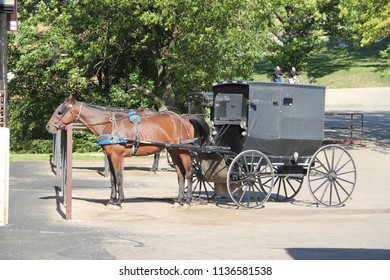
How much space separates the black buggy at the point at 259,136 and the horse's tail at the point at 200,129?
0.26 m

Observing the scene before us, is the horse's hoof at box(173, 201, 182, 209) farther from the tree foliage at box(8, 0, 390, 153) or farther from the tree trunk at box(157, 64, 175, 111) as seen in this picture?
the tree trunk at box(157, 64, 175, 111)

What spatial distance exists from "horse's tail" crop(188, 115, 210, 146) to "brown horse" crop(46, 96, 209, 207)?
12.1 inches

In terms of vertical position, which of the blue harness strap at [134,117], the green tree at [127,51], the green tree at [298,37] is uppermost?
the green tree at [298,37]

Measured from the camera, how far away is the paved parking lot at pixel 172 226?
13.1 meters

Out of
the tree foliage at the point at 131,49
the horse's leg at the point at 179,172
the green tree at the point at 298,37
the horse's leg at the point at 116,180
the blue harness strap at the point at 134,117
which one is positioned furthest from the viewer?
the green tree at the point at 298,37

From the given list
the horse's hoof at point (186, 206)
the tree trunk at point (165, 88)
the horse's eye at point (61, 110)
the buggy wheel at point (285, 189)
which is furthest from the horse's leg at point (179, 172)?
the tree trunk at point (165, 88)

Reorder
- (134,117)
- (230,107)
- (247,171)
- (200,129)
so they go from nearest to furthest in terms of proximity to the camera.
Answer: (247,171)
(134,117)
(230,107)
(200,129)

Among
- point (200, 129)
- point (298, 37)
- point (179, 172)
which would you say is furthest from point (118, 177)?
point (298, 37)

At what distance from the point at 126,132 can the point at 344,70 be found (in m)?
47.0

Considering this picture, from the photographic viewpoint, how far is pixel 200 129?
19.9m

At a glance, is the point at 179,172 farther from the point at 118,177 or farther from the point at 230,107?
the point at 230,107

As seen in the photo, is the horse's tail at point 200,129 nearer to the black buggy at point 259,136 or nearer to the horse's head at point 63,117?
the black buggy at point 259,136

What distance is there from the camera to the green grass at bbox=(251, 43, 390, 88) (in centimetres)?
5952

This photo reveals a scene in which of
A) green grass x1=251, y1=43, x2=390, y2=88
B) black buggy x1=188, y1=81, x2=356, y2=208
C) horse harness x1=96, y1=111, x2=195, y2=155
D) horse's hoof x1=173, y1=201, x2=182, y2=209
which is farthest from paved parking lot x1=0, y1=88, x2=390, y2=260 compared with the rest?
green grass x1=251, y1=43, x2=390, y2=88
